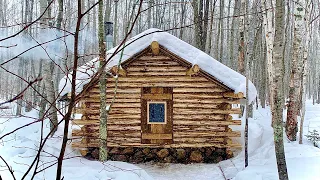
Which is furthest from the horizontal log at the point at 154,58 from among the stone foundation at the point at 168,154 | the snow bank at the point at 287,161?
the snow bank at the point at 287,161

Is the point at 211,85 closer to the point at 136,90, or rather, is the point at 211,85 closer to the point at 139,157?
the point at 136,90

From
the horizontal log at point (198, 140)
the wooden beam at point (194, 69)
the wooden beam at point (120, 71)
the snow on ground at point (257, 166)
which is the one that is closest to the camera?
→ the snow on ground at point (257, 166)

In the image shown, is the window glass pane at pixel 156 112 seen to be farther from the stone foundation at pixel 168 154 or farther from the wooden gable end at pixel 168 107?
the stone foundation at pixel 168 154

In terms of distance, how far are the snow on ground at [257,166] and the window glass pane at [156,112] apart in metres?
1.45

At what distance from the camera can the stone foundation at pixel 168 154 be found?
9.85 m

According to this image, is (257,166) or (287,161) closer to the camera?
(287,161)

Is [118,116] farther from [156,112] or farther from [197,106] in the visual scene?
[197,106]

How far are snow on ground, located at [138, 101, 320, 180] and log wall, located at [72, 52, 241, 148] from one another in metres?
0.79

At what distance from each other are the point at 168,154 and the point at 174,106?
1.54 m

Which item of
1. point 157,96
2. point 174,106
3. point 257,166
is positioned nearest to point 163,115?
point 174,106

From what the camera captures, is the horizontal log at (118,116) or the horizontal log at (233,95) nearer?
the horizontal log at (233,95)

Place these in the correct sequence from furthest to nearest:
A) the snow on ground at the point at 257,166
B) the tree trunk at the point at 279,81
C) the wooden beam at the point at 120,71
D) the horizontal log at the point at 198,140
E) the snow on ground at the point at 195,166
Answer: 1. the horizontal log at the point at 198,140
2. the wooden beam at the point at 120,71
3. the snow on ground at the point at 257,166
4. the snow on ground at the point at 195,166
5. the tree trunk at the point at 279,81

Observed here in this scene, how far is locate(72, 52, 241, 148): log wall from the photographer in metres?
9.90

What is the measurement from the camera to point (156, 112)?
32.9 feet
